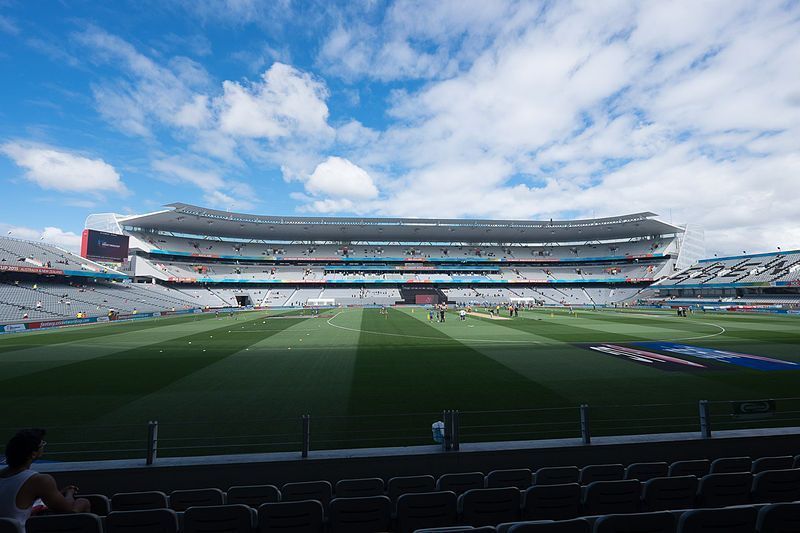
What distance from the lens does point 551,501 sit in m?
4.03

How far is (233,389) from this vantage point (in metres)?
12.4

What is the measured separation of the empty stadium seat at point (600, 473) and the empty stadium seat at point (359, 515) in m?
2.82

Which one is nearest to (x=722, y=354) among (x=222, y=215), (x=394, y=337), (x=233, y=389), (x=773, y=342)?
(x=773, y=342)

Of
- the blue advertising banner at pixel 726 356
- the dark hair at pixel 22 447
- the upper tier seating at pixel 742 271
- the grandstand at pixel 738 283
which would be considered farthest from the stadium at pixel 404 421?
the upper tier seating at pixel 742 271

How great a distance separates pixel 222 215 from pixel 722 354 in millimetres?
75457

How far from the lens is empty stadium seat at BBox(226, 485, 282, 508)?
14.5ft

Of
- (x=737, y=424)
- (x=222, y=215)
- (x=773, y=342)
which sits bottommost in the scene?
(x=737, y=424)

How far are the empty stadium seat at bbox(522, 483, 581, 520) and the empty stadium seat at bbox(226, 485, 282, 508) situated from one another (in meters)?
2.93

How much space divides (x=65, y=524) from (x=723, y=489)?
661 cm

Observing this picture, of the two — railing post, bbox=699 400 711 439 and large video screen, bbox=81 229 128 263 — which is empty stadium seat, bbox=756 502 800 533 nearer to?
railing post, bbox=699 400 711 439

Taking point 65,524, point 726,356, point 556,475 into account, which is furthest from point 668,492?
point 726,356

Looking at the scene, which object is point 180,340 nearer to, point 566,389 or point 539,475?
point 566,389

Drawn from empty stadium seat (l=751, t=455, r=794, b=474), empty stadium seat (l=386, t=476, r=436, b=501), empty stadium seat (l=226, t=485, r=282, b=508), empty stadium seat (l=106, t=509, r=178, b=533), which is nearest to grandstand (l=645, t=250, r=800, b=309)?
empty stadium seat (l=751, t=455, r=794, b=474)

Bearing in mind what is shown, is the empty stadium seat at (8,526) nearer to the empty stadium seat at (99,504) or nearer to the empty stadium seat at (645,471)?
the empty stadium seat at (99,504)
